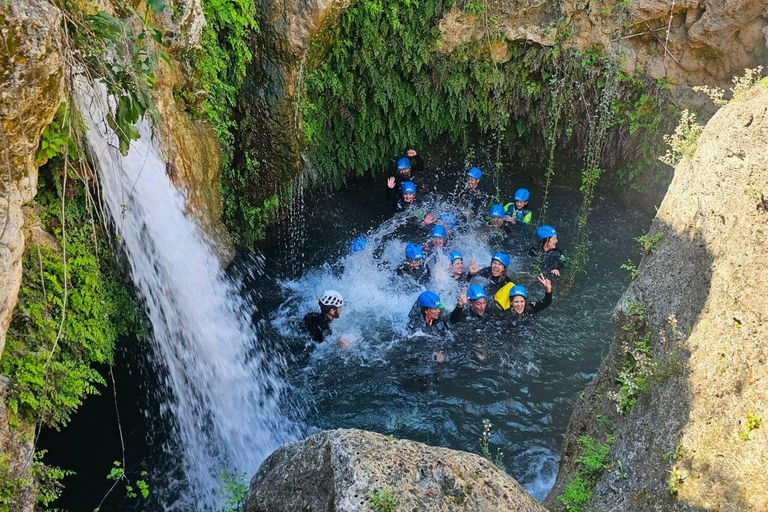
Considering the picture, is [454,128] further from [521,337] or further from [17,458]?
[17,458]

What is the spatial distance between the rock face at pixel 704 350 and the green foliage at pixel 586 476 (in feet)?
0.36

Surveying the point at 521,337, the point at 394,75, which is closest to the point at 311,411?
the point at 521,337

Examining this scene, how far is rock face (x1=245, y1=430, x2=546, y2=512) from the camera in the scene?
11.3 feet

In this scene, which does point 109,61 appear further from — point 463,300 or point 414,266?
point 414,266

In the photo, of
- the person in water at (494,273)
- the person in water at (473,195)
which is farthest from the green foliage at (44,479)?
the person in water at (473,195)

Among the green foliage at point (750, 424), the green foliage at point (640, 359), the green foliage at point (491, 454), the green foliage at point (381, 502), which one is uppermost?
the green foliage at point (750, 424)

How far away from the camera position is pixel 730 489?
363 centimetres

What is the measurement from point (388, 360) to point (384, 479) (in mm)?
4955

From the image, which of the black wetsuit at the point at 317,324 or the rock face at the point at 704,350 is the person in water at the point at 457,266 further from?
the rock face at the point at 704,350

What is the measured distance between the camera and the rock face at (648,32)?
995cm

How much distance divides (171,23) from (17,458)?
5.06 m

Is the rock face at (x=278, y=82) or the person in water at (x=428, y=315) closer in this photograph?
the person in water at (x=428, y=315)

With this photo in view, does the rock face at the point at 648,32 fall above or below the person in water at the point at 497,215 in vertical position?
above

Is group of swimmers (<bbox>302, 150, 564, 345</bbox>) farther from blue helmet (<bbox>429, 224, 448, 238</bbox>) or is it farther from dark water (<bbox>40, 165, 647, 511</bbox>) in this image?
dark water (<bbox>40, 165, 647, 511</bbox>)
